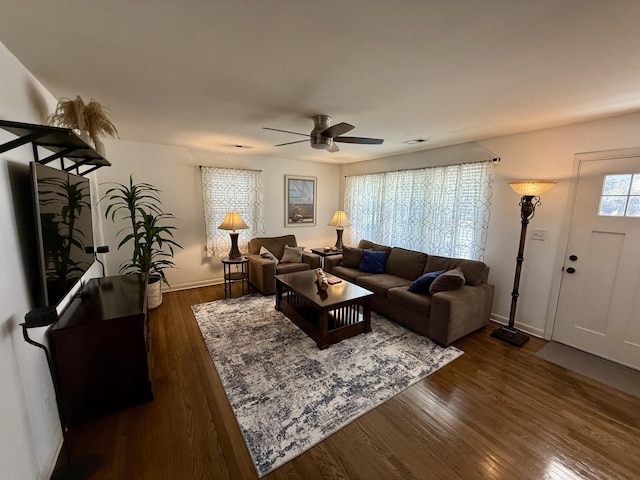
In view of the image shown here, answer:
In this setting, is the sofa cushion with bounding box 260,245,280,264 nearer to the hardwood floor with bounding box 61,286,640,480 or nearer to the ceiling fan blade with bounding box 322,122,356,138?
the hardwood floor with bounding box 61,286,640,480

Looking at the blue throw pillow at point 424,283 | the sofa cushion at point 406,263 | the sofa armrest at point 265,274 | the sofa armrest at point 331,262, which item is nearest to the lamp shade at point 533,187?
the blue throw pillow at point 424,283

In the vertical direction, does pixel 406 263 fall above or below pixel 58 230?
below

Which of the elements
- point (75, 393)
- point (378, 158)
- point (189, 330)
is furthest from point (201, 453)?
point (378, 158)

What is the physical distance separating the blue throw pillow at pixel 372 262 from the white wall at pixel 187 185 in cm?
196

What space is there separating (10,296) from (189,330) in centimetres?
198

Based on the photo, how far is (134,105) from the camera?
2.36 m

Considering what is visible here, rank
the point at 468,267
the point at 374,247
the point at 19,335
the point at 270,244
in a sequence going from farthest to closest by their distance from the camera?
1. the point at 270,244
2. the point at 374,247
3. the point at 468,267
4. the point at 19,335

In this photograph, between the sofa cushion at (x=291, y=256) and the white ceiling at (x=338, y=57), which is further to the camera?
the sofa cushion at (x=291, y=256)

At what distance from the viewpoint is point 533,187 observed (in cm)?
275

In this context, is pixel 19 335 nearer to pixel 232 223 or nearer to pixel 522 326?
pixel 232 223

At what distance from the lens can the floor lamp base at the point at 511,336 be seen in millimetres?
2886

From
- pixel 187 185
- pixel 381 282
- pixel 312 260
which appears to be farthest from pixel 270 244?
pixel 381 282

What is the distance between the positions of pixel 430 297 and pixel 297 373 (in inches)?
68.5

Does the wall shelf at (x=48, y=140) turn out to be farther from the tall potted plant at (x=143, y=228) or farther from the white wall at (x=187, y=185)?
the white wall at (x=187, y=185)
